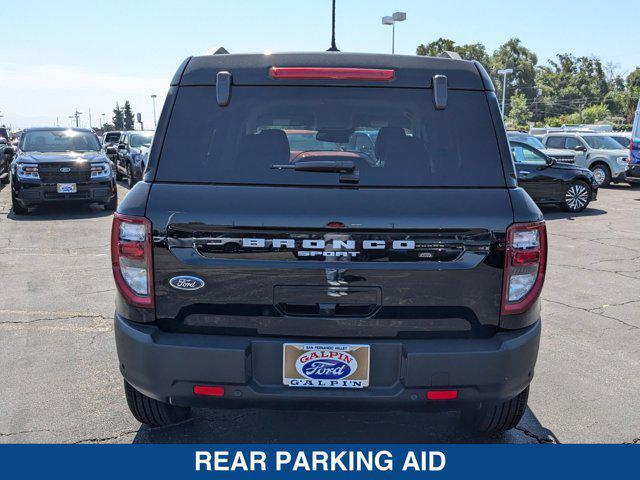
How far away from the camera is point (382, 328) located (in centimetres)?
274

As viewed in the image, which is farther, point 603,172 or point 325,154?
point 603,172

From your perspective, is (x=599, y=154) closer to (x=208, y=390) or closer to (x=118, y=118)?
(x=208, y=390)

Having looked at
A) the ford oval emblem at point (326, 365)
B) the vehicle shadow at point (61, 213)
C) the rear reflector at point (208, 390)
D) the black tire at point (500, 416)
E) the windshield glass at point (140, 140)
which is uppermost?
the windshield glass at point (140, 140)

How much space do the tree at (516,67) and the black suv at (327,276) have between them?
125800mm

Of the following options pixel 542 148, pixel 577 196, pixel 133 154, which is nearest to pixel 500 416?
pixel 577 196

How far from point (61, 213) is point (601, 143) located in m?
15.9

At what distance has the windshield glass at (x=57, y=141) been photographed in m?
13.4

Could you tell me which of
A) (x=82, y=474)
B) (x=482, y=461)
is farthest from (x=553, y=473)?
(x=82, y=474)

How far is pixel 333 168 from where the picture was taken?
279cm

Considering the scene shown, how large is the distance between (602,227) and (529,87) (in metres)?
120

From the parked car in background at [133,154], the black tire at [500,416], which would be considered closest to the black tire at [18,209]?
the parked car in background at [133,154]

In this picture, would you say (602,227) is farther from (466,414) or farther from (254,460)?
(254,460)

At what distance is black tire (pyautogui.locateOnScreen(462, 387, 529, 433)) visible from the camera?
3.33 meters

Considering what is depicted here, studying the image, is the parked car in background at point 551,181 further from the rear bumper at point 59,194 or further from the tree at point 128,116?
the tree at point 128,116
